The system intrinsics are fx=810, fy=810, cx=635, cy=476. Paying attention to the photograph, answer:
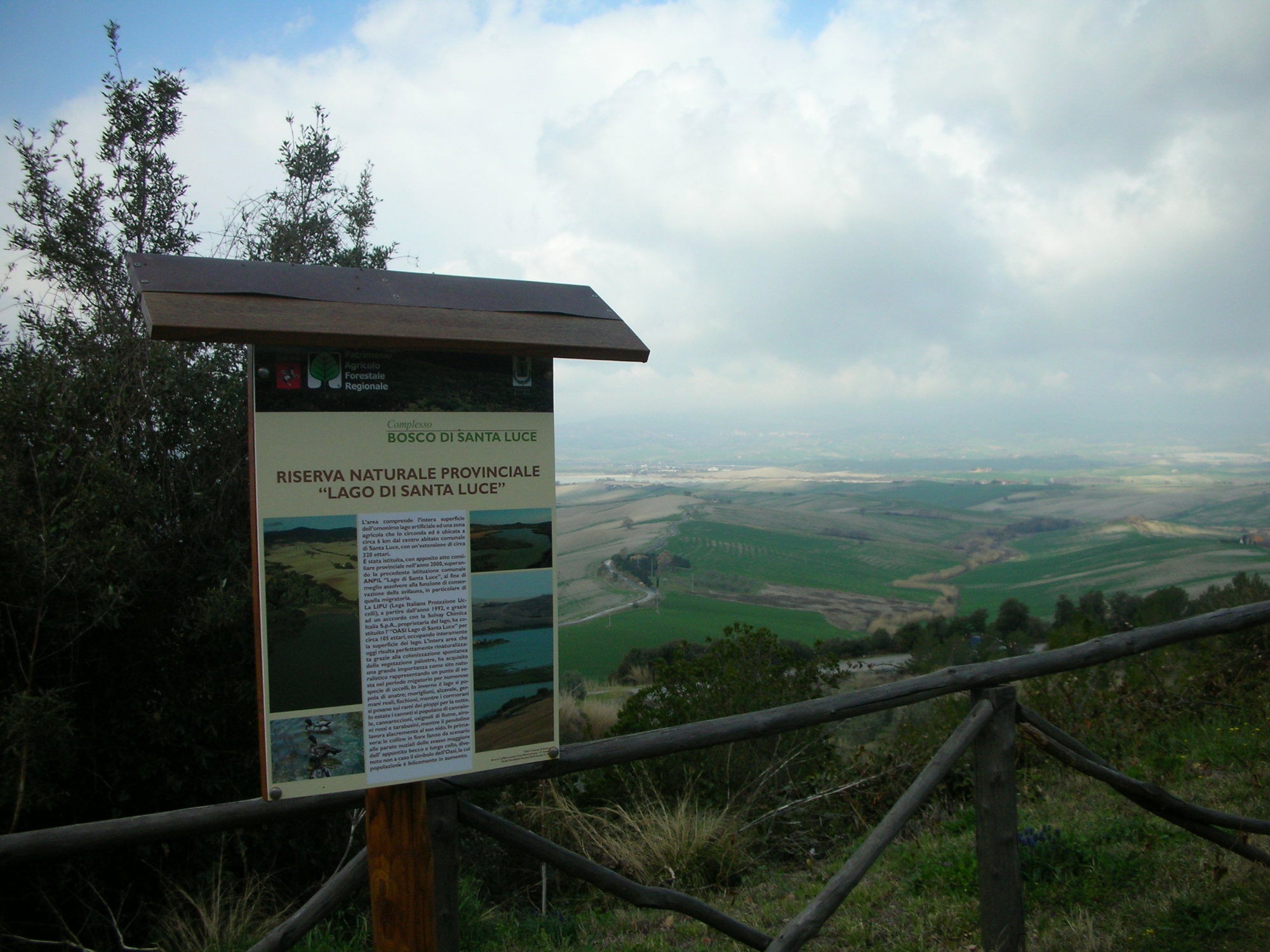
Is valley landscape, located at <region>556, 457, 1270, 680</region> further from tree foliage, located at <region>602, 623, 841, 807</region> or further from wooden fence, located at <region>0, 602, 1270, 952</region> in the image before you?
wooden fence, located at <region>0, 602, 1270, 952</region>

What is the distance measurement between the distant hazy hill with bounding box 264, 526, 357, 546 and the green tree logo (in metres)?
0.37

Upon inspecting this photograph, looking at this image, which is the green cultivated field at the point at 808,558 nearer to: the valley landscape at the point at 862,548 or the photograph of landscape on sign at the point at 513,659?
the valley landscape at the point at 862,548

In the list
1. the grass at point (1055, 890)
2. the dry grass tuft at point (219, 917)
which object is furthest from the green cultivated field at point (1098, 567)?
the dry grass tuft at point (219, 917)

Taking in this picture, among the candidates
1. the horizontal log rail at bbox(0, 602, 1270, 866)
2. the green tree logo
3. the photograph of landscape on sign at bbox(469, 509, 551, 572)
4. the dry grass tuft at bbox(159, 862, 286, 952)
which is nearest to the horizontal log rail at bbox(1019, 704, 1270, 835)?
the horizontal log rail at bbox(0, 602, 1270, 866)

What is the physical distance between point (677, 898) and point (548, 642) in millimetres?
1156

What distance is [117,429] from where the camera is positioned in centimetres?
684

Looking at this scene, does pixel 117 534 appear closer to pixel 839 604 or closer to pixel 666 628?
pixel 666 628

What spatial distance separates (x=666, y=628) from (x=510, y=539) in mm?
10042

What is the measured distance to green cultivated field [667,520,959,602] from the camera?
52.1 ft

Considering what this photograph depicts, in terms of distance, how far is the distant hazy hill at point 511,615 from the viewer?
223cm

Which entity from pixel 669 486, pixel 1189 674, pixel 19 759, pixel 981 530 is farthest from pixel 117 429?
pixel 981 530

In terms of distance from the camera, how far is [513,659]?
227 centimetres

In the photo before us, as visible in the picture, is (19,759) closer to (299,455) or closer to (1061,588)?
(299,455)

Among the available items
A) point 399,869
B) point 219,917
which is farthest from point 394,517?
point 219,917
